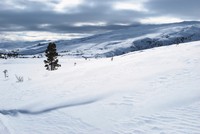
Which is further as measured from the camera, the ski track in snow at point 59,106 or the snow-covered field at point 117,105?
the ski track in snow at point 59,106

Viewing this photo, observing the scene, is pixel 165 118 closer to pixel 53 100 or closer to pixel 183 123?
pixel 183 123

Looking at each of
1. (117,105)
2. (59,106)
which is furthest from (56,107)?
(117,105)

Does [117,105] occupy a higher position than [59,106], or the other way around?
[117,105]

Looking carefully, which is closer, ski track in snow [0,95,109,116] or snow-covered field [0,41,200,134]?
snow-covered field [0,41,200,134]

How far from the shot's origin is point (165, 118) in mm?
9547

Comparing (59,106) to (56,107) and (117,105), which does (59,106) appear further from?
(117,105)

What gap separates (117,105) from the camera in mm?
11812

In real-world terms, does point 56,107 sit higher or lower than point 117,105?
lower

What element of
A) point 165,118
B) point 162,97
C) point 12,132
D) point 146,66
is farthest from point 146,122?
point 146,66

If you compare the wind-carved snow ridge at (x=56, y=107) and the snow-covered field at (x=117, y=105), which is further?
the wind-carved snow ridge at (x=56, y=107)

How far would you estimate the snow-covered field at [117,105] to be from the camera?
9.53 meters

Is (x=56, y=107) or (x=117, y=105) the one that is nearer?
(x=117, y=105)

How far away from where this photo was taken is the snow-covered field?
31.3ft

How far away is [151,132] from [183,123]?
956 mm
